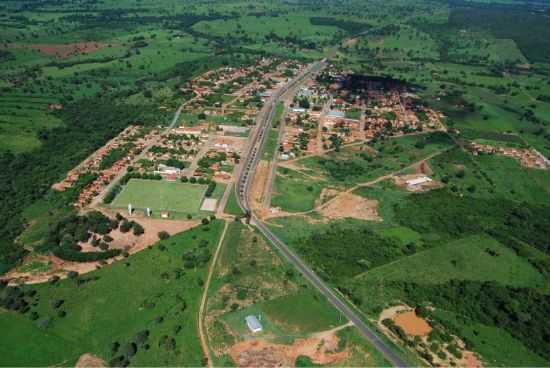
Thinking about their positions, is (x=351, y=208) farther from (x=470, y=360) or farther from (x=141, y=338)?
(x=141, y=338)

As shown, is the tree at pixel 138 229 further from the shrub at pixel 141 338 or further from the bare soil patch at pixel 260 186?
the shrub at pixel 141 338

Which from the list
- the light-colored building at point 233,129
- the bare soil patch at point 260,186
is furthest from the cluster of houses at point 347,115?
the light-colored building at point 233,129

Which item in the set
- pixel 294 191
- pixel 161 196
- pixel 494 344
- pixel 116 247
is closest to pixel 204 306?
pixel 116 247

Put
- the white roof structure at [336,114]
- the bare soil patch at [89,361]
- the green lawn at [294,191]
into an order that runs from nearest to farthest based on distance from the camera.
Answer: the bare soil patch at [89,361] < the green lawn at [294,191] < the white roof structure at [336,114]

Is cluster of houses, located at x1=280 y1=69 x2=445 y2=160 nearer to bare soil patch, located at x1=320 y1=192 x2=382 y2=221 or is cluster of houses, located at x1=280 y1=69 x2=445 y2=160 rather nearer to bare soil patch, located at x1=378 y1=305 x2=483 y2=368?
bare soil patch, located at x1=320 y1=192 x2=382 y2=221

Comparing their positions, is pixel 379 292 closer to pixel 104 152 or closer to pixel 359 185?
pixel 359 185

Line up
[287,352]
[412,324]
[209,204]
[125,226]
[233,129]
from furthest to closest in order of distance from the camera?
[233,129] < [209,204] < [125,226] < [412,324] < [287,352]

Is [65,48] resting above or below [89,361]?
above
